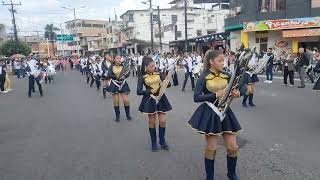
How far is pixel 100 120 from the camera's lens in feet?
32.8

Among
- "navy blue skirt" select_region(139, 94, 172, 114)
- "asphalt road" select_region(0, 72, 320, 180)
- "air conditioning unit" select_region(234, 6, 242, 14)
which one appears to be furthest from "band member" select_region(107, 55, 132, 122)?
"air conditioning unit" select_region(234, 6, 242, 14)

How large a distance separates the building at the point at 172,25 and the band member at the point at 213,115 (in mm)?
52485

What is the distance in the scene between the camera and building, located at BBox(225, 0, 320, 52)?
2961 cm

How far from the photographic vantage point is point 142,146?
23.0ft

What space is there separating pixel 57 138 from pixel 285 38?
2744cm

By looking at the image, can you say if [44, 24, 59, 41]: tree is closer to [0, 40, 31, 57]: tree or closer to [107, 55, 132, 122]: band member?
[0, 40, 31, 57]: tree

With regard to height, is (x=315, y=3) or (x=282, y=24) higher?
(x=315, y=3)

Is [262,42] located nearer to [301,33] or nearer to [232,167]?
[301,33]

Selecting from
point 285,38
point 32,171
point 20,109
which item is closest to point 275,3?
point 285,38

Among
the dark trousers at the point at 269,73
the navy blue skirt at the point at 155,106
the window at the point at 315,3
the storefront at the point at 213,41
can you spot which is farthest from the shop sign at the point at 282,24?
the navy blue skirt at the point at 155,106

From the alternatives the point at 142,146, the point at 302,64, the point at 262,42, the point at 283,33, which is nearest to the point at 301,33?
the point at 283,33

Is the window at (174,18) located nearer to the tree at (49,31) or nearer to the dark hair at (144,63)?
the tree at (49,31)

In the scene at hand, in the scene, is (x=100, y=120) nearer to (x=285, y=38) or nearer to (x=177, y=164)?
(x=177, y=164)

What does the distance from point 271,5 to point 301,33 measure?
501 cm
